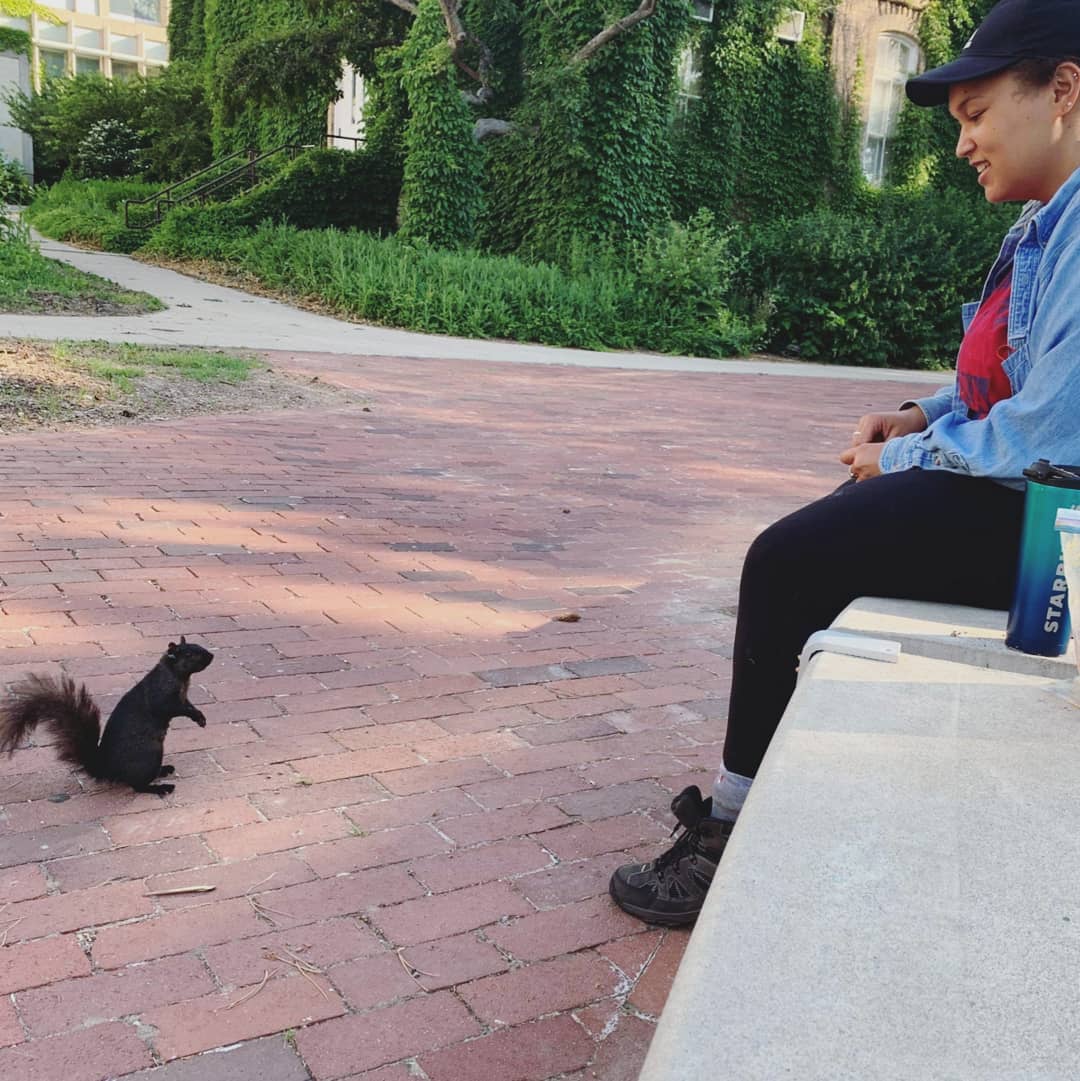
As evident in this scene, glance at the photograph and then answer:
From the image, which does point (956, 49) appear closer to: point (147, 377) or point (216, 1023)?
point (147, 377)

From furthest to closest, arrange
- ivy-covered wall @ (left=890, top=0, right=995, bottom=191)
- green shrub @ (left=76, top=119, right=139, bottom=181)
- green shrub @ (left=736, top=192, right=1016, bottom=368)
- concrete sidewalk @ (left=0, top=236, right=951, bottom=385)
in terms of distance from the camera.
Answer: green shrub @ (left=76, top=119, right=139, bottom=181), ivy-covered wall @ (left=890, top=0, right=995, bottom=191), green shrub @ (left=736, top=192, right=1016, bottom=368), concrete sidewalk @ (left=0, top=236, right=951, bottom=385)

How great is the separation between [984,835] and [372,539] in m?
3.93

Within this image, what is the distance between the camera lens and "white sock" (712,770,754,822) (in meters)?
2.31

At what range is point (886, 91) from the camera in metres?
24.0

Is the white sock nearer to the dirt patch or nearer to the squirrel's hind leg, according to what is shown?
the squirrel's hind leg

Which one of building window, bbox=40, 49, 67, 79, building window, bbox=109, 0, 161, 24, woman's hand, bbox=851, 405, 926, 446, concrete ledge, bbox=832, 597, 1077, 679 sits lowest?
concrete ledge, bbox=832, 597, 1077, 679

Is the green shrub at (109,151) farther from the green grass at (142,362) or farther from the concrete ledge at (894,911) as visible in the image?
the concrete ledge at (894,911)

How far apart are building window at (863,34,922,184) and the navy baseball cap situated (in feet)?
78.2

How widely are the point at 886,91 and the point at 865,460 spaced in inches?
962

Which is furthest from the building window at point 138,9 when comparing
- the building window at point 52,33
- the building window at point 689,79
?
the building window at point 689,79

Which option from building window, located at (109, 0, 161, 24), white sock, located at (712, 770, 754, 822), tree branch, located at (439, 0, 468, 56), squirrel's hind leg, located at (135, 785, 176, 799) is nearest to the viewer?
white sock, located at (712, 770, 754, 822)

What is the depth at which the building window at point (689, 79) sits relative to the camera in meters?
21.6

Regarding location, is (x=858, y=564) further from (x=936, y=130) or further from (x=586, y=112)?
(x=936, y=130)

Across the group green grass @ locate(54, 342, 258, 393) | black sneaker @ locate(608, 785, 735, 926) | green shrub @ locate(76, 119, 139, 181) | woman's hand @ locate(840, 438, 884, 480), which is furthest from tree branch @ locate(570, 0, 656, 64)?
black sneaker @ locate(608, 785, 735, 926)
